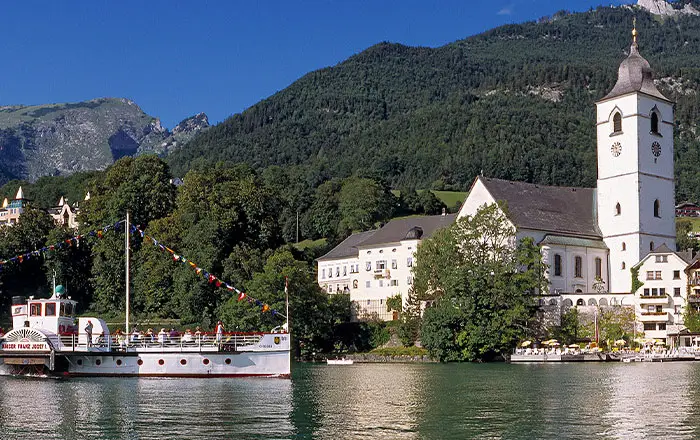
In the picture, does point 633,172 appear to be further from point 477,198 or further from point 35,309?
point 35,309

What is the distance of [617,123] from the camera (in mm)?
92062

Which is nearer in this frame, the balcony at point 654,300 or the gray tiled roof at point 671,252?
the balcony at point 654,300

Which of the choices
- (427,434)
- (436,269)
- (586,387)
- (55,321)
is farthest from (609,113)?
(427,434)

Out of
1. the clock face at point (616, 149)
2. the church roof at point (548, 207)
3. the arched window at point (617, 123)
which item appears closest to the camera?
the church roof at point (548, 207)

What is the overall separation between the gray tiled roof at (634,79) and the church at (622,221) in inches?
3.4

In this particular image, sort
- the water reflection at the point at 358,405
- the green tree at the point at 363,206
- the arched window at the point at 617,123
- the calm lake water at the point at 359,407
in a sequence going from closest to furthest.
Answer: the calm lake water at the point at 359,407 < the water reflection at the point at 358,405 < the arched window at the point at 617,123 < the green tree at the point at 363,206

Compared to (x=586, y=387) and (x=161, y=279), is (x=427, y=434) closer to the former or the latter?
(x=586, y=387)

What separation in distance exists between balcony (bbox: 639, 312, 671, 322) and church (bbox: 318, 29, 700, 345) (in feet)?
0.26

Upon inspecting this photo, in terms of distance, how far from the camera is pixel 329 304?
8956cm

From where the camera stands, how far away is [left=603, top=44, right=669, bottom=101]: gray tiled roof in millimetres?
91125

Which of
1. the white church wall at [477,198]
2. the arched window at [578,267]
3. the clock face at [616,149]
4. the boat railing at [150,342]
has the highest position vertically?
the clock face at [616,149]

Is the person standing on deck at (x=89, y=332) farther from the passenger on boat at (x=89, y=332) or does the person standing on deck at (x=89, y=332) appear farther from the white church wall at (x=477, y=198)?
the white church wall at (x=477, y=198)

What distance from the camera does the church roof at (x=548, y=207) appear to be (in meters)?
89.5

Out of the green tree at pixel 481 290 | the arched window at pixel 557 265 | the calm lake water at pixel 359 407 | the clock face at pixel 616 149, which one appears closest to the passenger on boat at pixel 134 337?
the calm lake water at pixel 359 407
